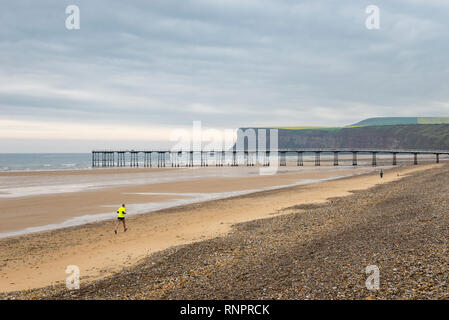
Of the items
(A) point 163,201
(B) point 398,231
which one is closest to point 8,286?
(B) point 398,231

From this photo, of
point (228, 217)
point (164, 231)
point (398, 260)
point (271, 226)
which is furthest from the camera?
point (228, 217)

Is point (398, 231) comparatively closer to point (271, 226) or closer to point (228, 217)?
point (271, 226)

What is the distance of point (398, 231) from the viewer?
12688 millimetres

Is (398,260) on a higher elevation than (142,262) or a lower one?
higher

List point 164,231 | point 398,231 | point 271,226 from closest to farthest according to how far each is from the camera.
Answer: point 398,231 < point 271,226 < point 164,231

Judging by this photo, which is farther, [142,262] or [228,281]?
[142,262]

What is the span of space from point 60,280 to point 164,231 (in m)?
7.26
